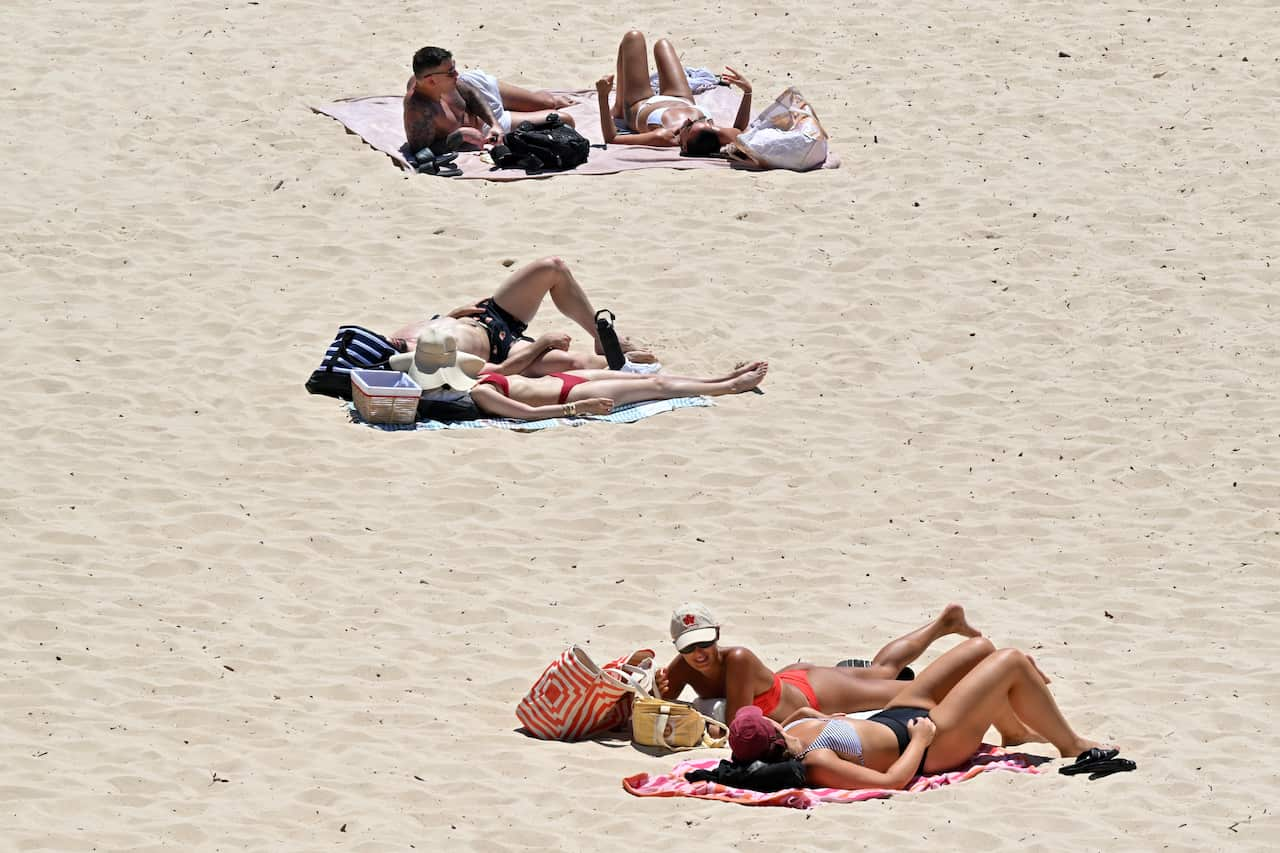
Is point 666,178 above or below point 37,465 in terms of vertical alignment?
above

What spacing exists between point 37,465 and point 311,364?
1816 mm

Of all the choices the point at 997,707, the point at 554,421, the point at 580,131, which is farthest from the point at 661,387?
the point at 580,131

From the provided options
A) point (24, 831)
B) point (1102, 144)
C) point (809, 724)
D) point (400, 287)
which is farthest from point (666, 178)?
point (24, 831)

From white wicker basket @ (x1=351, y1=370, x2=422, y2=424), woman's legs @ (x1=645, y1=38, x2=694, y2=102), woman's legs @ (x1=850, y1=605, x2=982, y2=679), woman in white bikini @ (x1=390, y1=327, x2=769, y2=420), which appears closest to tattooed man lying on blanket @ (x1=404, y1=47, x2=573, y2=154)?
woman's legs @ (x1=645, y1=38, x2=694, y2=102)

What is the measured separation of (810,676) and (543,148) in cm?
621

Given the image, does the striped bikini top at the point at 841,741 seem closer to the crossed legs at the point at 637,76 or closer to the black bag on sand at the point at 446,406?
the black bag on sand at the point at 446,406

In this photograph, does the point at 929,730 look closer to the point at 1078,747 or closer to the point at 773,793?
the point at 1078,747

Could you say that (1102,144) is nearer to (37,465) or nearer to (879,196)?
(879,196)

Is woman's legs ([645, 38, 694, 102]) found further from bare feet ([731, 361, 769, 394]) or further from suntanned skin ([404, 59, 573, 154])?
bare feet ([731, 361, 769, 394])

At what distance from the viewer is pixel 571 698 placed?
24.0ft

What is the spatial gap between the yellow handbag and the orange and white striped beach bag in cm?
10

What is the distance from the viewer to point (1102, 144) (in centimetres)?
1363

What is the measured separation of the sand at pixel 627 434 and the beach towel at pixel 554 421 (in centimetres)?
10

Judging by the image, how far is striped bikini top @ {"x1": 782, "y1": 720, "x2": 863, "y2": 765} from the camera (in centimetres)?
700
